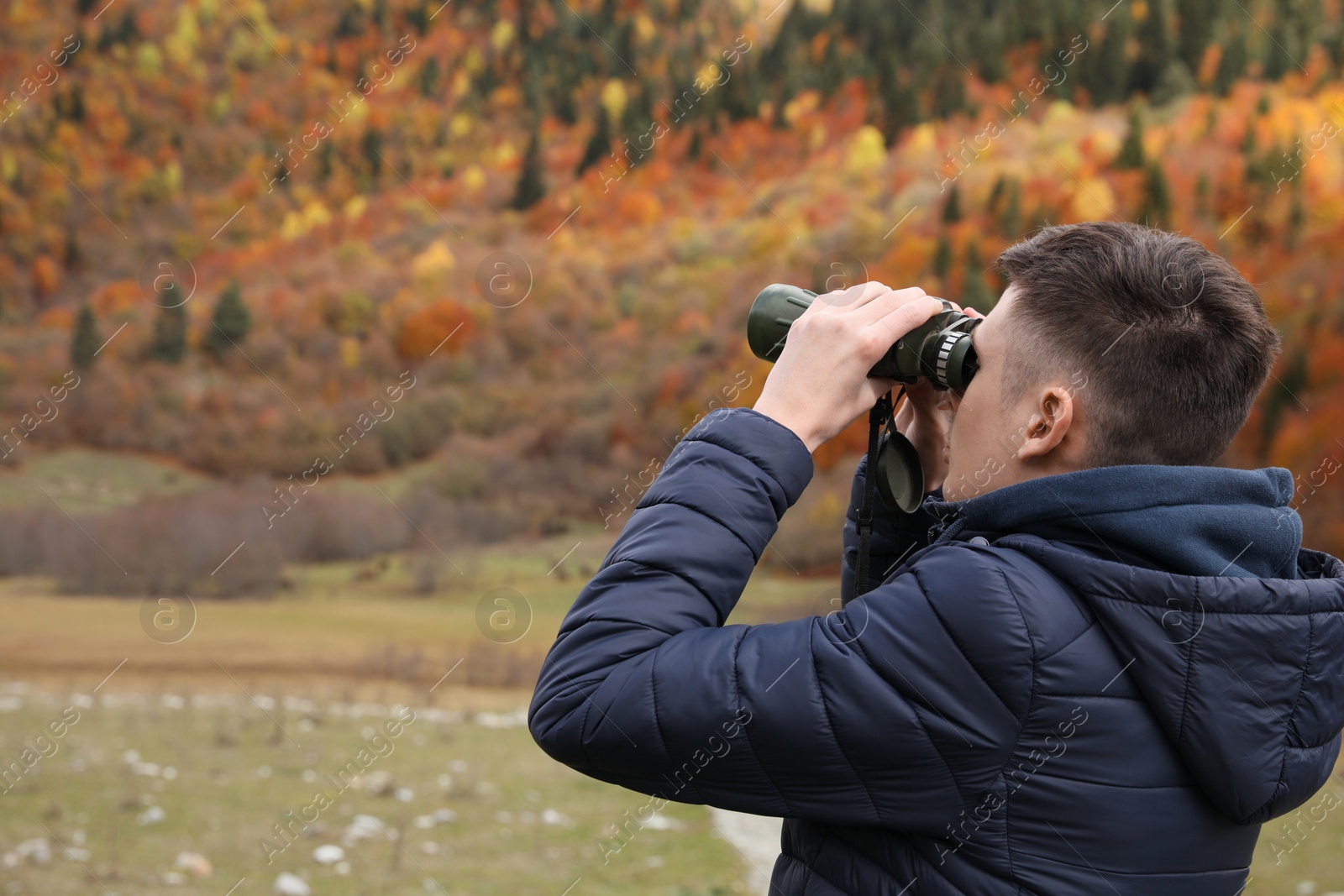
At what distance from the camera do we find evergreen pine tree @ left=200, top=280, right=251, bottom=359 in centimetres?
1947

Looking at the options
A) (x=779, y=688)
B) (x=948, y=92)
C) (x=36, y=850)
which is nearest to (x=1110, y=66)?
(x=948, y=92)

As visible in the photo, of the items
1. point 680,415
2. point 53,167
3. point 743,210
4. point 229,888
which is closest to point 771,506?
point 229,888

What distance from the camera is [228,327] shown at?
19578 mm

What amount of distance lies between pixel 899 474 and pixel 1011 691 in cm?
38

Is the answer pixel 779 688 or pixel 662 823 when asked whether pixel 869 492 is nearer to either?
pixel 779 688

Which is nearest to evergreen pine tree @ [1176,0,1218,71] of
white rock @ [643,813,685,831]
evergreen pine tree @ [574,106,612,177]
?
evergreen pine tree @ [574,106,612,177]

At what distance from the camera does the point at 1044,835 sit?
848 mm

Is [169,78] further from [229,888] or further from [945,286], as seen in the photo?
[229,888]

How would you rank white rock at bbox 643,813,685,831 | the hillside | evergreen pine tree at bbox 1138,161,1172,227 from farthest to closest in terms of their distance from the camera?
the hillside < evergreen pine tree at bbox 1138,161,1172,227 < white rock at bbox 643,813,685,831

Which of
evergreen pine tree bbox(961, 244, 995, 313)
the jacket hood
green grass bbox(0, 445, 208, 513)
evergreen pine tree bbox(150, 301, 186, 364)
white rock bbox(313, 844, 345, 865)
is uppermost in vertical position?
the jacket hood

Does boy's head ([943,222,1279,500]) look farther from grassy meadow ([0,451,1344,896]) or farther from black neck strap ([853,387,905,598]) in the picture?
grassy meadow ([0,451,1344,896])

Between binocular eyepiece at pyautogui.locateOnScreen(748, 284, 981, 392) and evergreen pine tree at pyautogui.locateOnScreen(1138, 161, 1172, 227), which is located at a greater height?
binocular eyepiece at pyautogui.locateOnScreen(748, 284, 981, 392)

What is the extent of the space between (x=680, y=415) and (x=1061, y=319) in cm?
1544

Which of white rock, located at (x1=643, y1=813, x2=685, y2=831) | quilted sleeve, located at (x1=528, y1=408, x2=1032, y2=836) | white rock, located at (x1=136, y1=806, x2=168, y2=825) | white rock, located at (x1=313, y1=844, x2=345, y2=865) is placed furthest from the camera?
white rock, located at (x1=643, y1=813, x2=685, y2=831)
